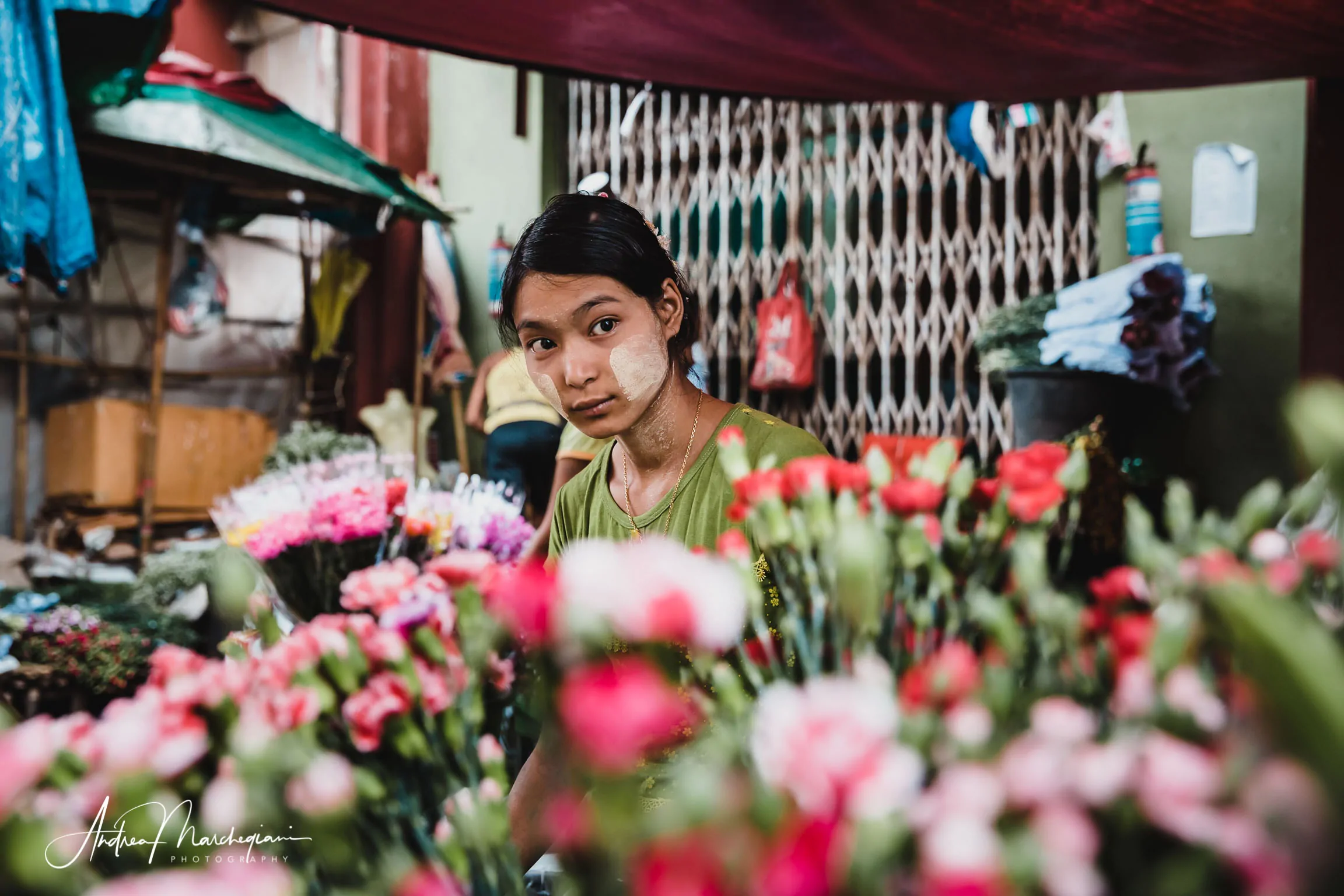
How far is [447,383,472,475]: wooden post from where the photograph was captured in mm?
6648

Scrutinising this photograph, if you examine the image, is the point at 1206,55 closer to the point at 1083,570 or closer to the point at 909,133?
the point at 1083,570

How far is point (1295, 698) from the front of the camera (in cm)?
36

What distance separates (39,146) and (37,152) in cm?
3

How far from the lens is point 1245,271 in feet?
12.0

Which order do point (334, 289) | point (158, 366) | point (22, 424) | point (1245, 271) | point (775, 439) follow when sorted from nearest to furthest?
point (775, 439) < point (1245, 271) < point (158, 366) < point (22, 424) < point (334, 289)

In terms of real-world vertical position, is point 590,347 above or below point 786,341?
below

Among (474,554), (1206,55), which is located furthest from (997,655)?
(1206,55)

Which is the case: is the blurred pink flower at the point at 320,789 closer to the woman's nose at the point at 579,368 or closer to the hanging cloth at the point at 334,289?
the woman's nose at the point at 579,368

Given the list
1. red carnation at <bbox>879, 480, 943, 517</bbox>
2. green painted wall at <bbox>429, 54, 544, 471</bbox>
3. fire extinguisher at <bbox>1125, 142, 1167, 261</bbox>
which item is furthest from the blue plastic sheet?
fire extinguisher at <bbox>1125, 142, 1167, 261</bbox>

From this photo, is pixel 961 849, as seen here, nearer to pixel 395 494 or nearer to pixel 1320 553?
pixel 1320 553

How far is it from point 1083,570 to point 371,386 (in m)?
5.11

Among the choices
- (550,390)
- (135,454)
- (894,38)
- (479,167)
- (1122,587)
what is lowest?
(135,454)

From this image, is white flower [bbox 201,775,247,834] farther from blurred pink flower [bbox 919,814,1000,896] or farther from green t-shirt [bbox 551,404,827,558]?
green t-shirt [bbox 551,404,827,558]

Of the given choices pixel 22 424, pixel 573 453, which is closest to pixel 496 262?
pixel 22 424
